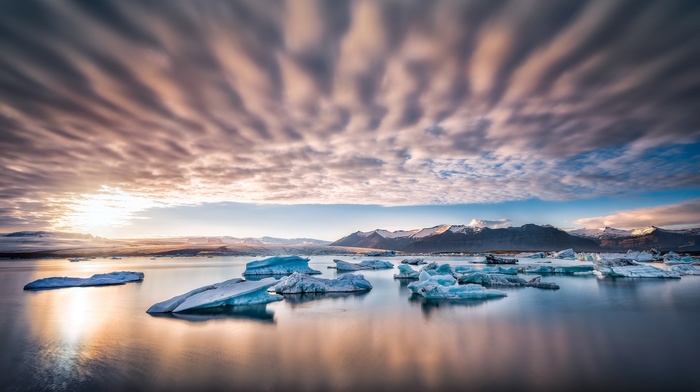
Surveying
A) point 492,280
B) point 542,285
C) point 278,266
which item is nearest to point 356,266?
point 278,266

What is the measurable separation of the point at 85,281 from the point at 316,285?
15.6 metres

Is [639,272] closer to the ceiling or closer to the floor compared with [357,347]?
closer to the ceiling

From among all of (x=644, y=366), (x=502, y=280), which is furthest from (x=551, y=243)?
(x=644, y=366)

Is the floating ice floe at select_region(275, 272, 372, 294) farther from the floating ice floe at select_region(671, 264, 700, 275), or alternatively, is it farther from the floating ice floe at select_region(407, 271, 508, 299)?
the floating ice floe at select_region(671, 264, 700, 275)

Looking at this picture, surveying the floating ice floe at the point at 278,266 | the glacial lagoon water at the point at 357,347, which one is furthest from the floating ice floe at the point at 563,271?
the floating ice floe at the point at 278,266

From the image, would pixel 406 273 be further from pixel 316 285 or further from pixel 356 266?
pixel 356 266

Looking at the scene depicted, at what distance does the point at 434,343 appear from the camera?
7461 mm

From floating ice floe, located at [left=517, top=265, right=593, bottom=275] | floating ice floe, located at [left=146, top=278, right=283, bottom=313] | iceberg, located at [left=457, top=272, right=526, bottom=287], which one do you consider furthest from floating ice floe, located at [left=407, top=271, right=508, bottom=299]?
floating ice floe, located at [left=517, top=265, right=593, bottom=275]

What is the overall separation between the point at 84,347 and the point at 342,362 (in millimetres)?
5849

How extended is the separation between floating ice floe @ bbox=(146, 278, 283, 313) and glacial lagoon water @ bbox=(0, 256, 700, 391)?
59cm

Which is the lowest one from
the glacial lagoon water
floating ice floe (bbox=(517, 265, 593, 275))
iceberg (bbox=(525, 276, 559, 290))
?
the glacial lagoon water

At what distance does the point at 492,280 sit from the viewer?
19734 mm

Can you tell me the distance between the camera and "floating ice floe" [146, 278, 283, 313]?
11273 mm

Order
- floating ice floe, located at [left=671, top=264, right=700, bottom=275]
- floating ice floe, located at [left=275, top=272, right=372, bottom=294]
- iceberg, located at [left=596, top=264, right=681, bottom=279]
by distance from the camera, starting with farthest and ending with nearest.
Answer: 1. floating ice floe, located at [left=671, top=264, right=700, bottom=275]
2. iceberg, located at [left=596, top=264, right=681, bottom=279]
3. floating ice floe, located at [left=275, top=272, right=372, bottom=294]
